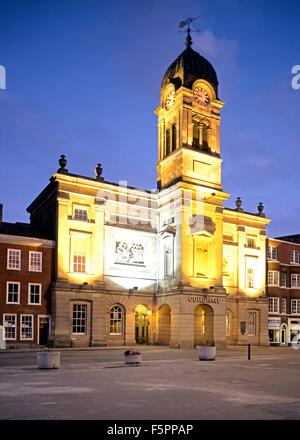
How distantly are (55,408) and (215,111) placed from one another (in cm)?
4541

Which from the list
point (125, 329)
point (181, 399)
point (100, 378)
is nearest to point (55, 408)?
point (181, 399)

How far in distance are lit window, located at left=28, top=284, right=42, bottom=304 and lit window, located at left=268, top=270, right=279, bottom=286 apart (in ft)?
92.5

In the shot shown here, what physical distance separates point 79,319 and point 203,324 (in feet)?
41.7

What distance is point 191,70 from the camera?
52.3 meters

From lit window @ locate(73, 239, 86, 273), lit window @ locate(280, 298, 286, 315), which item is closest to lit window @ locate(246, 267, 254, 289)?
lit window @ locate(280, 298, 286, 315)

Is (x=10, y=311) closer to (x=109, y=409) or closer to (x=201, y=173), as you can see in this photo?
(x=201, y=173)

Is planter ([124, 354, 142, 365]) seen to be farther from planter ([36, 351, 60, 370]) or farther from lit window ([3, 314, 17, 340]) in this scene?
lit window ([3, 314, 17, 340])

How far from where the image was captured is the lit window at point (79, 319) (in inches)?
1752

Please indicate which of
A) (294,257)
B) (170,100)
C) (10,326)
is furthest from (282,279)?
(10,326)

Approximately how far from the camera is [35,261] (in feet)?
143

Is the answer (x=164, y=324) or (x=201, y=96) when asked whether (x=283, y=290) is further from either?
(x=201, y=96)

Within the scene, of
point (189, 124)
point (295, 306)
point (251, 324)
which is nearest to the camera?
point (189, 124)

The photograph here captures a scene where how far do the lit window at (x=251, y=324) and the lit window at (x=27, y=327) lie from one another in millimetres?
24513

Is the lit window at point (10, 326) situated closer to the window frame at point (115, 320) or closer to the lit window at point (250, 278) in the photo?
the window frame at point (115, 320)
